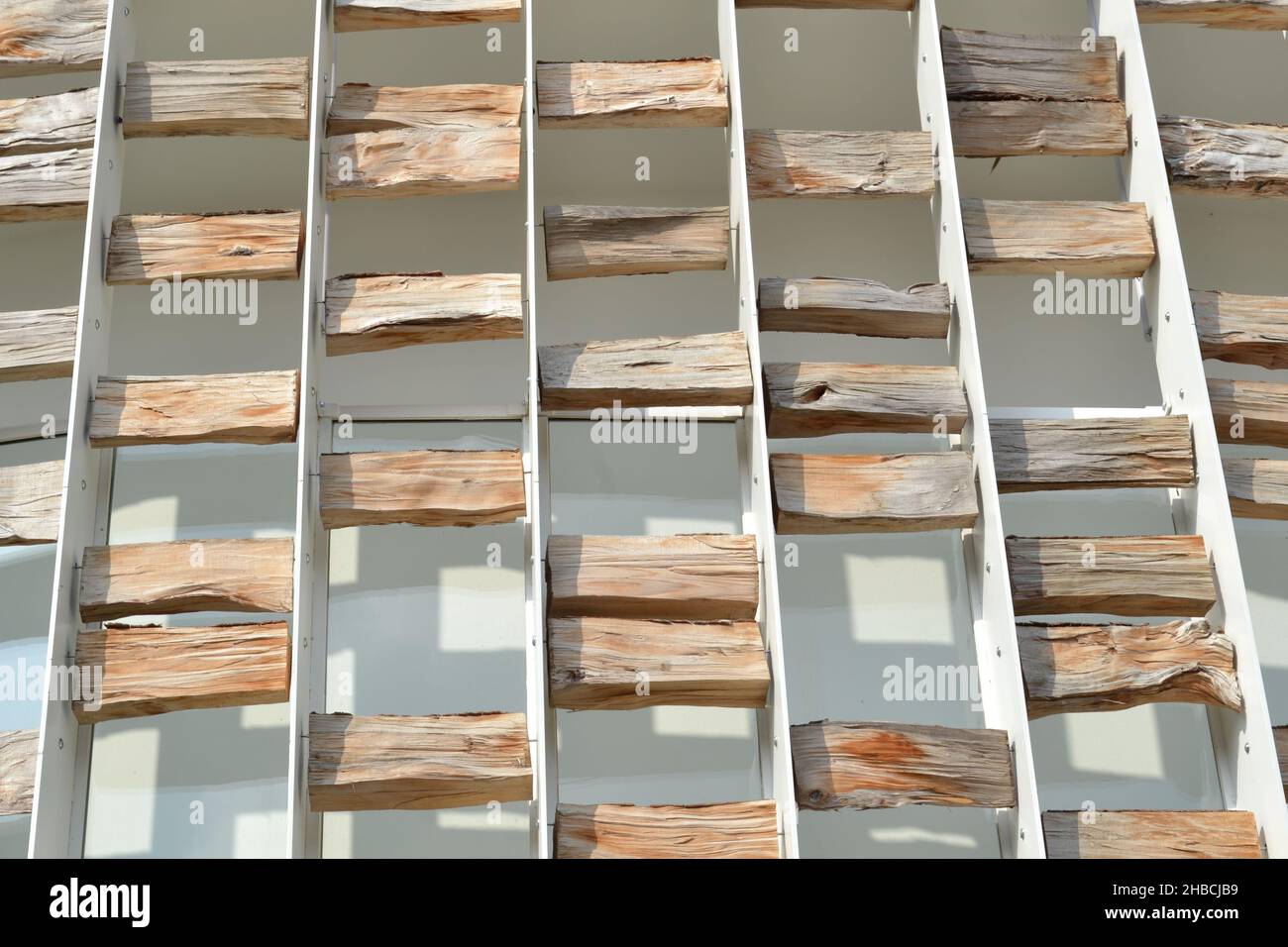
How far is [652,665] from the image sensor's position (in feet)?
Result: 9.05

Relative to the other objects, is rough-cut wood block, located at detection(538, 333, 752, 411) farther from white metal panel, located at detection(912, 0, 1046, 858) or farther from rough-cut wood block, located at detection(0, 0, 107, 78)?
rough-cut wood block, located at detection(0, 0, 107, 78)

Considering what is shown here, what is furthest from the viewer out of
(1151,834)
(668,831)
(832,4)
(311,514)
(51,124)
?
(832,4)

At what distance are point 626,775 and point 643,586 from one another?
0.68 meters

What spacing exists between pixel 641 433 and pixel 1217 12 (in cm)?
166

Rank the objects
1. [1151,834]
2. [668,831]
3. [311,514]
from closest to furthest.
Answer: [668,831]
[1151,834]
[311,514]

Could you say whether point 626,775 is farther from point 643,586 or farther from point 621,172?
point 621,172

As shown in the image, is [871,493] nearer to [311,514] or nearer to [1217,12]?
[311,514]

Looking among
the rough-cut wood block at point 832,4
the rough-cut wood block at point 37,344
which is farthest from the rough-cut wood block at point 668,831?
the rough-cut wood block at point 832,4

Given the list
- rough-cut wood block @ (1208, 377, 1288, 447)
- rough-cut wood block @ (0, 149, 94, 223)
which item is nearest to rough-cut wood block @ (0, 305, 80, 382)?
rough-cut wood block @ (0, 149, 94, 223)

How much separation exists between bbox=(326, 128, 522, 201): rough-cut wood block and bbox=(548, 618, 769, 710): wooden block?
3.18 feet

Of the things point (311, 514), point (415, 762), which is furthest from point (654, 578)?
point (311, 514)

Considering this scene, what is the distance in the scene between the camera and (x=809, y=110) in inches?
152

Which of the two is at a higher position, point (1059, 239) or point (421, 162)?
point (421, 162)
